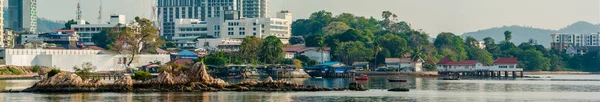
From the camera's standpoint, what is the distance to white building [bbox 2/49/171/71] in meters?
121

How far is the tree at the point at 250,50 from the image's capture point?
138750mm

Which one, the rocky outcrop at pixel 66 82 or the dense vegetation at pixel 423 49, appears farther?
the dense vegetation at pixel 423 49

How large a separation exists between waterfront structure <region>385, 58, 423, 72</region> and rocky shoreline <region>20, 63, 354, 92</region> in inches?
2706

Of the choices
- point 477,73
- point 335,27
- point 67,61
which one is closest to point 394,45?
point 477,73

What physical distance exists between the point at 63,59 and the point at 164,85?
168 feet

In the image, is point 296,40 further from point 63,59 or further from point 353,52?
point 63,59

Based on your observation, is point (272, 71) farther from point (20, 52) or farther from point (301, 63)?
point (20, 52)

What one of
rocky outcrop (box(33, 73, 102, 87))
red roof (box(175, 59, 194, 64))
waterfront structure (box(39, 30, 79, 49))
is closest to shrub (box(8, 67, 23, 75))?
red roof (box(175, 59, 194, 64))

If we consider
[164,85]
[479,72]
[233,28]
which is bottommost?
[479,72]

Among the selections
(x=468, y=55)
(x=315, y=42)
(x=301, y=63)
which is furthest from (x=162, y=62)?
(x=468, y=55)

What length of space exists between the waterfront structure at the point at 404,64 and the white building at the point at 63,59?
34372 mm

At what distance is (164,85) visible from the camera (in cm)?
7719

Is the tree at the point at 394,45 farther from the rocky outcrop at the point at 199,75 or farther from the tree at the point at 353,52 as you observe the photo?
the rocky outcrop at the point at 199,75

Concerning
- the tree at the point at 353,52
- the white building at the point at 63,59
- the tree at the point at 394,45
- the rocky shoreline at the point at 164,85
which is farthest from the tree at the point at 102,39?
the rocky shoreline at the point at 164,85
